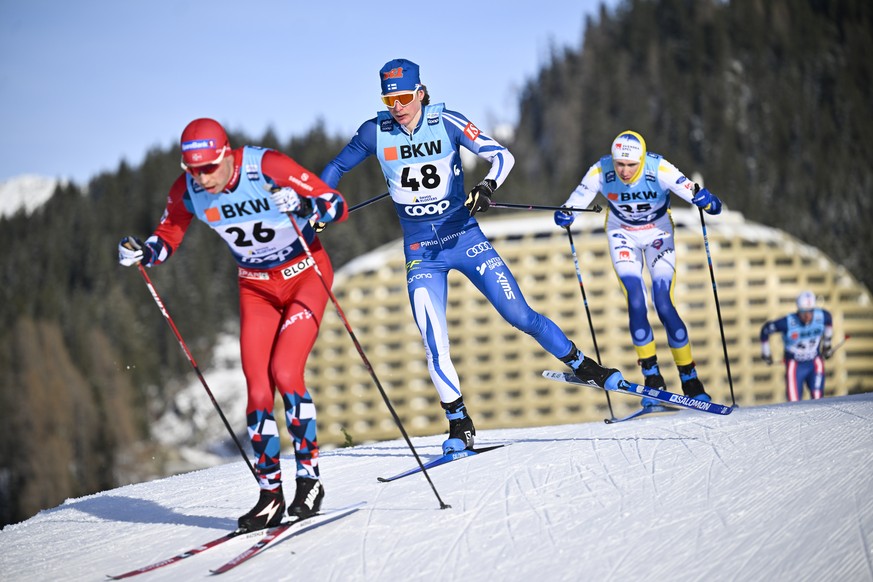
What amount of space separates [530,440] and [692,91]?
295 ft

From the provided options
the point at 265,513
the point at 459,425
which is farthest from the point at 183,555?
the point at 459,425

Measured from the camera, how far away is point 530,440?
7.96m

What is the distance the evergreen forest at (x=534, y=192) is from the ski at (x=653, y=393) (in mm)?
37000

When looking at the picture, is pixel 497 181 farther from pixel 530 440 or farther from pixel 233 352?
pixel 233 352

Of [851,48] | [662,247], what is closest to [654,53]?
[851,48]

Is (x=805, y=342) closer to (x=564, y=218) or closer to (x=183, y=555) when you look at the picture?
(x=564, y=218)

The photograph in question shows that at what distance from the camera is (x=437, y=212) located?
7.29 meters

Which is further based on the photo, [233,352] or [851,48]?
[851,48]

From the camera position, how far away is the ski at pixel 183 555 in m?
5.38

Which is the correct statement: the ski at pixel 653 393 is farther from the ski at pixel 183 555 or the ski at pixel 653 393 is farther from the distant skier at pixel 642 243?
the ski at pixel 183 555

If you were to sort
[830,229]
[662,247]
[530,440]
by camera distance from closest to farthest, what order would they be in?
[530,440]
[662,247]
[830,229]

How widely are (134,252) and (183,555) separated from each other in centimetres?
173

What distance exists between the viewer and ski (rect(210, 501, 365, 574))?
5.29 m

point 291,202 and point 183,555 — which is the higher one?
point 291,202
